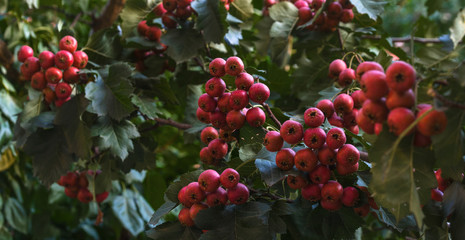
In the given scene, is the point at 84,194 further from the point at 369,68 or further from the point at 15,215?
the point at 369,68

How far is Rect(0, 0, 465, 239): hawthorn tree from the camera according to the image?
576 mm

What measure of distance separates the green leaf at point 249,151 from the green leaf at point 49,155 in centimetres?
59

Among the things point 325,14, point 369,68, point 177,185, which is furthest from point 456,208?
point 325,14

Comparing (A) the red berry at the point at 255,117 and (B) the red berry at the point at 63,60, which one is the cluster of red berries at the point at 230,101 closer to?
(A) the red berry at the point at 255,117

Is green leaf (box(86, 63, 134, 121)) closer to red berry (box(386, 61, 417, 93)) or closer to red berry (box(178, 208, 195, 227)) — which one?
red berry (box(178, 208, 195, 227))

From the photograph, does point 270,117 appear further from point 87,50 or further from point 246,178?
point 87,50

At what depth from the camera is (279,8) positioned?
1.34m

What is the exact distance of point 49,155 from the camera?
1184mm

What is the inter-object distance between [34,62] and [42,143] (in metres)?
0.23

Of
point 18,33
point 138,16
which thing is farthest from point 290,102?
point 18,33

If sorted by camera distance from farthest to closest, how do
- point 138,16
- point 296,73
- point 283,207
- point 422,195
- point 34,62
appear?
point 296,73 → point 138,16 → point 34,62 → point 283,207 → point 422,195

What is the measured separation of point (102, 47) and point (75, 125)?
0.28 metres

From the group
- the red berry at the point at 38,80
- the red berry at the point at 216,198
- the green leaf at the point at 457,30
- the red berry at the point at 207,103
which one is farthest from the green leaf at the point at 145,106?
the green leaf at the point at 457,30

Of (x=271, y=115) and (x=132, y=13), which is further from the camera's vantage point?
(x=132, y=13)
